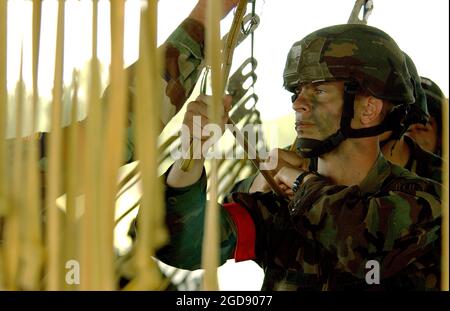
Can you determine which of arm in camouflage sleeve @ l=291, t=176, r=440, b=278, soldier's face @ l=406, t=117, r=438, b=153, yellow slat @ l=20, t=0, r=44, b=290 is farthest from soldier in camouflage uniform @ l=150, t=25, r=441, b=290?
yellow slat @ l=20, t=0, r=44, b=290

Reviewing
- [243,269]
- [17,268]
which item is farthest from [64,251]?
[243,269]

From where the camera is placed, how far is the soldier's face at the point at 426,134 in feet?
4.45

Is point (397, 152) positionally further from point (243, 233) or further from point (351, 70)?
point (243, 233)

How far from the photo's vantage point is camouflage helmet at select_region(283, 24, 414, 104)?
105cm

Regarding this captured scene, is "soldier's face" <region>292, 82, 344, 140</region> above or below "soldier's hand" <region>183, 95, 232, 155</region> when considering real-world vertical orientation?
above

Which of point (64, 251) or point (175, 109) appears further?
point (175, 109)

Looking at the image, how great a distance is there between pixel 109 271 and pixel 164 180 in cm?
57

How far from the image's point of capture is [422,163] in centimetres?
125

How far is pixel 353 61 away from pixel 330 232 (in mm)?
251

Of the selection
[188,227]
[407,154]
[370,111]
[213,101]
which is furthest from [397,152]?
[213,101]

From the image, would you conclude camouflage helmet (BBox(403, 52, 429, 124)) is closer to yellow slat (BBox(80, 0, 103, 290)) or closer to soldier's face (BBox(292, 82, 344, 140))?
soldier's face (BBox(292, 82, 344, 140))

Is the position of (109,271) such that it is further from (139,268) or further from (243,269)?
(243,269)

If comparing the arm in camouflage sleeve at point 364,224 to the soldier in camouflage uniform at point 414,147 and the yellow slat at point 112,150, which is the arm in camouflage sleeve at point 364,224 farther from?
the yellow slat at point 112,150
